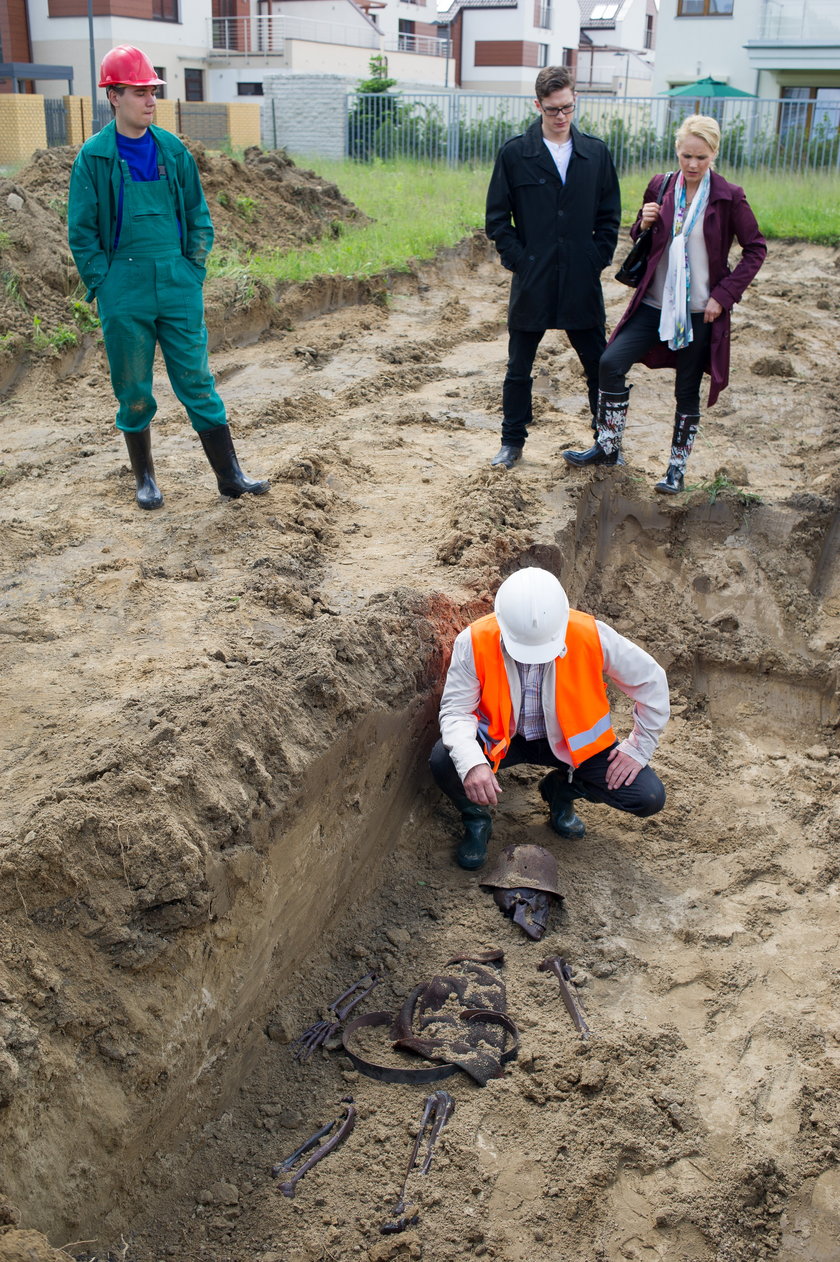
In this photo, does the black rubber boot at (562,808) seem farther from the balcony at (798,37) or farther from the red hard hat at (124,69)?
the balcony at (798,37)

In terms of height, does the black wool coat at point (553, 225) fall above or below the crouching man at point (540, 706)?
above

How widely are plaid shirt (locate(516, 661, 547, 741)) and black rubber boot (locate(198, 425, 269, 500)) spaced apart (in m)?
2.26

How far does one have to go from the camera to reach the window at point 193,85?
3381 centimetres

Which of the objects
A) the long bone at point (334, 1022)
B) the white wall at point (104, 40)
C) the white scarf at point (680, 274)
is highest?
the white wall at point (104, 40)

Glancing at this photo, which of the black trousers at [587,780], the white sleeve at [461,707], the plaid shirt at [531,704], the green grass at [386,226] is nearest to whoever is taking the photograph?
the white sleeve at [461,707]

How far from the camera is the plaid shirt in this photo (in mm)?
4199

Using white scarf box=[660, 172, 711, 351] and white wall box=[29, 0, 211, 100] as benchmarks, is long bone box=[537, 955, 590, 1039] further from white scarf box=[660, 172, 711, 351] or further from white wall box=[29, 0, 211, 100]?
white wall box=[29, 0, 211, 100]

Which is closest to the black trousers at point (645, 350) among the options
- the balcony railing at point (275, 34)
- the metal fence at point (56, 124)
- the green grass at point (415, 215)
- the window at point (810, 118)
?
the green grass at point (415, 215)

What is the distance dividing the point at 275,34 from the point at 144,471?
3612 cm

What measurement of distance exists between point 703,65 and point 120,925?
110ft

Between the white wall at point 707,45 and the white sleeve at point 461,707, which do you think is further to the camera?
the white wall at point 707,45

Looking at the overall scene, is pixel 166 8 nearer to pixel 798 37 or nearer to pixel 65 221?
pixel 798 37

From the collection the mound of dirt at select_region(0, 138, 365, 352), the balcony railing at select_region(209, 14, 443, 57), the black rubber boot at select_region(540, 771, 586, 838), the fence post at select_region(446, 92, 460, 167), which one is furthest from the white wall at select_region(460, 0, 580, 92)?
the black rubber boot at select_region(540, 771, 586, 838)

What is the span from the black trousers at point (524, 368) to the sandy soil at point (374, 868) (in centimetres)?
28
